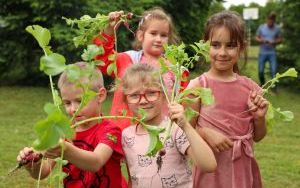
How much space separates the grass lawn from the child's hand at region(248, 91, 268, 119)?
2879 millimetres

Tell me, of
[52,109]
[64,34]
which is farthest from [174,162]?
[64,34]

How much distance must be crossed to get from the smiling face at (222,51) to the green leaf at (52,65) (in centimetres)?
122

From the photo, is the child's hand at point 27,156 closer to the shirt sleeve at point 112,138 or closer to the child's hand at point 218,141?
the shirt sleeve at point 112,138

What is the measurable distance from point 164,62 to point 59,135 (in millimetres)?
697

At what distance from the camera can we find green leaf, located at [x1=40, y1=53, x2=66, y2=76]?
167 centimetres

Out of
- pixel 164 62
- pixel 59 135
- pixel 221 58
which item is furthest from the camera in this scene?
pixel 221 58

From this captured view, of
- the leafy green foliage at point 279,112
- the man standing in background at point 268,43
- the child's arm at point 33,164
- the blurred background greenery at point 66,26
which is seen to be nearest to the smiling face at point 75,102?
the child's arm at point 33,164

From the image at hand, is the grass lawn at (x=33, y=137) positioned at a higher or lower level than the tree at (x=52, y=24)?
lower

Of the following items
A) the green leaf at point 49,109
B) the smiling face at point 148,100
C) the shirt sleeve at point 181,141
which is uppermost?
the green leaf at point 49,109

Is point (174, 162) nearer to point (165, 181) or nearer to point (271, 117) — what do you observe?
point (165, 181)

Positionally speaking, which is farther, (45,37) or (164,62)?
(164,62)

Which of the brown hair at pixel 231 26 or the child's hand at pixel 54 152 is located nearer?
the child's hand at pixel 54 152

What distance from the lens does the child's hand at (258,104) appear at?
8.41 ft

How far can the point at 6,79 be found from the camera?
44.9ft
